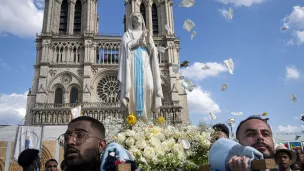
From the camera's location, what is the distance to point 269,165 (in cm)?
130

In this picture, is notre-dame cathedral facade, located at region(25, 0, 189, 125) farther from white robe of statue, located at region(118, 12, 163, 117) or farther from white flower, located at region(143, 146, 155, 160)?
white flower, located at region(143, 146, 155, 160)

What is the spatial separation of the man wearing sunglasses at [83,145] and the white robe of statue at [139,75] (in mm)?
3263

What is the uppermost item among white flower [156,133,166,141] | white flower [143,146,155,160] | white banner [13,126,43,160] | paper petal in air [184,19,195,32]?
paper petal in air [184,19,195,32]

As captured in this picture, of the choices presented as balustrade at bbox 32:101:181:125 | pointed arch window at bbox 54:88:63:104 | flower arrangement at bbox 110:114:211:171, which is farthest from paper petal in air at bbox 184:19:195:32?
pointed arch window at bbox 54:88:63:104

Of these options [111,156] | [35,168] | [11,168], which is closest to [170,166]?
[111,156]

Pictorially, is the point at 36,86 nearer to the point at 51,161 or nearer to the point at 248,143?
the point at 51,161

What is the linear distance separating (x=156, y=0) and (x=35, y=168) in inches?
1370

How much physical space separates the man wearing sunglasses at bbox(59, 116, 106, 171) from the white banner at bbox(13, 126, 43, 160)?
11.7 metres

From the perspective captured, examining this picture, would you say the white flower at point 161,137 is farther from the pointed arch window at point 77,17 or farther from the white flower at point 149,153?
the pointed arch window at point 77,17

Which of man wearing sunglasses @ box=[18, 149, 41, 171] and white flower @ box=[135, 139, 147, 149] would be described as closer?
white flower @ box=[135, 139, 147, 149]

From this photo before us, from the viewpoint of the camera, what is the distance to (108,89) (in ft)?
102

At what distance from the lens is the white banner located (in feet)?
40.0

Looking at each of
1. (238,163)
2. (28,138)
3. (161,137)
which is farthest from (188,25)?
(28,138)

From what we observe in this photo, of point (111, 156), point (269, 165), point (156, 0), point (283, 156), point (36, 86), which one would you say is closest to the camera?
point (269, 165)
